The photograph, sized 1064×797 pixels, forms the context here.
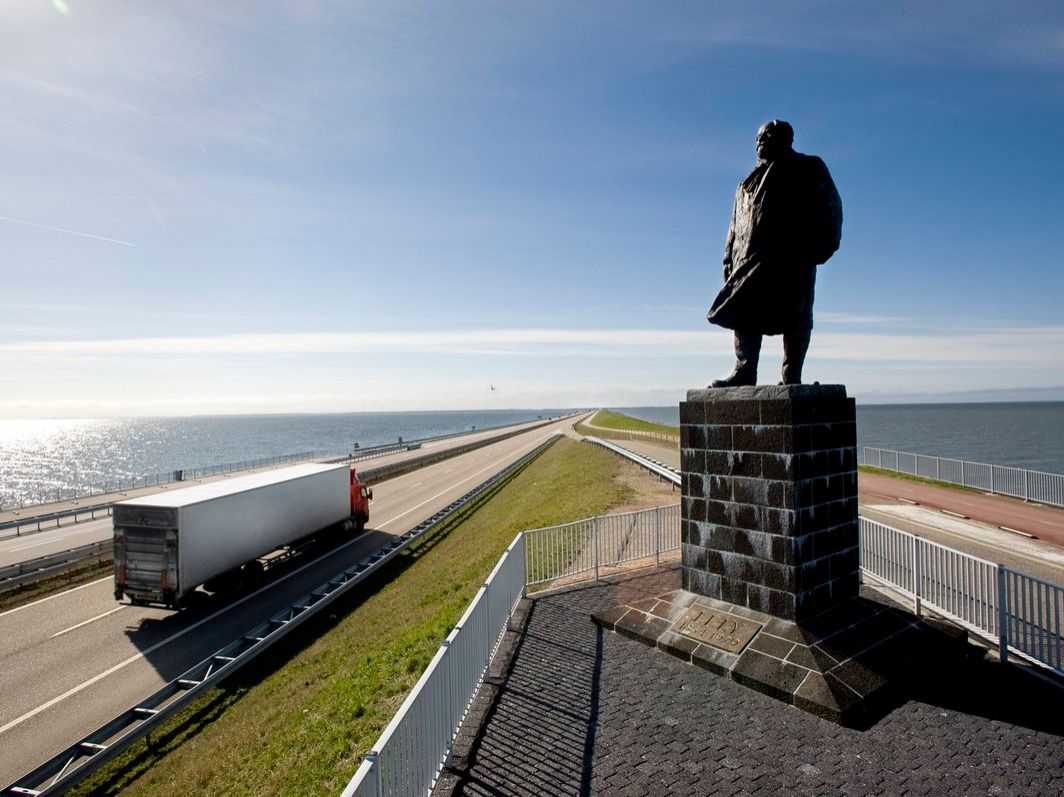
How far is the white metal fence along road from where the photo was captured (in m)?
4.51

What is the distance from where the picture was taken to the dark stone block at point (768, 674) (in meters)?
6.33

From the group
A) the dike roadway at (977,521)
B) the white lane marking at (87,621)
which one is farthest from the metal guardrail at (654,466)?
the white lane marking at (87,621)

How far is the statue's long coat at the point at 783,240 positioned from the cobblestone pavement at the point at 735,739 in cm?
467

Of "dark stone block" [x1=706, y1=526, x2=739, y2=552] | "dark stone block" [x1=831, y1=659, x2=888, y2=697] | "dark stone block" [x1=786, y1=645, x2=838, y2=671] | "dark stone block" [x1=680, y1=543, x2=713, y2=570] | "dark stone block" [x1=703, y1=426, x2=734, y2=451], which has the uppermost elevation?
"dark stone block" [x1=703, y1=426, x2=734, y2=451]

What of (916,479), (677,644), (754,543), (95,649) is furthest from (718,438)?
(916,479)

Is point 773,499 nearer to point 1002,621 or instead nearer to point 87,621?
point 1002,621

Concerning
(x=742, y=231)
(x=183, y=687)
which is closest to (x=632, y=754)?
(x=742, y=231)

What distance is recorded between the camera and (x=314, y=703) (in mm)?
8992

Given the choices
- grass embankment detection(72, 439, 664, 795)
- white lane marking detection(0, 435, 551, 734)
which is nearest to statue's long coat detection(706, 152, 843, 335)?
grass embankment detection(72, 439, 664, 795)

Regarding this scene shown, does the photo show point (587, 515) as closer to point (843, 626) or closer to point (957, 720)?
point (843, 626)

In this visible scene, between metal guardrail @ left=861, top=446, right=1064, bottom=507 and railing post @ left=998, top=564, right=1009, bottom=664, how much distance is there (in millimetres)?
17178

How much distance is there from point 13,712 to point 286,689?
4.65 meters

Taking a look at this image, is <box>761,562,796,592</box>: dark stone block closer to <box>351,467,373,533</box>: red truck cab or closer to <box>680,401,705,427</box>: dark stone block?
<box>680,401,705,427</box>: dark stone block

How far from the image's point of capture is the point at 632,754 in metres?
5.46
